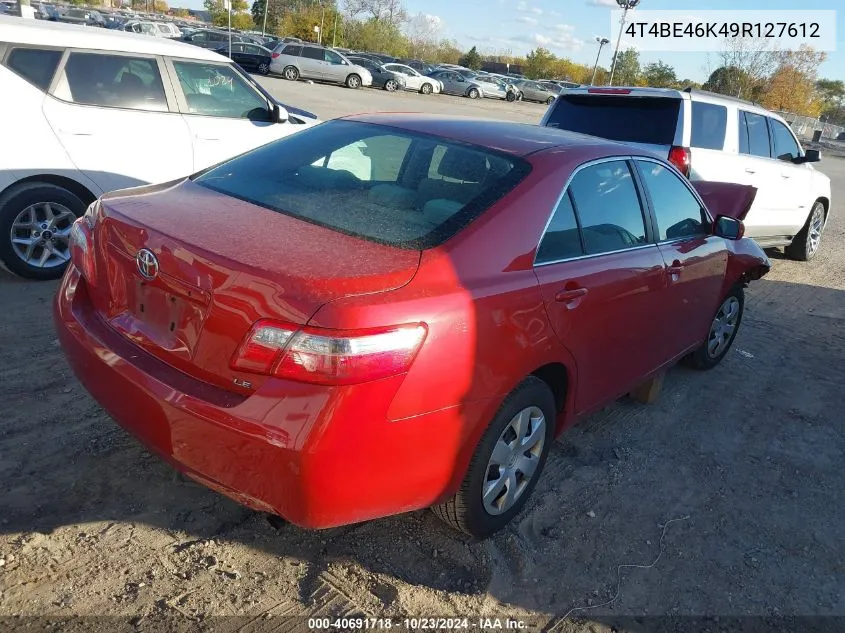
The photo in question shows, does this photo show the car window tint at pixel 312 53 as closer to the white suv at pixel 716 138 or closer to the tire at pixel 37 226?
the white suv at pixel 716 138

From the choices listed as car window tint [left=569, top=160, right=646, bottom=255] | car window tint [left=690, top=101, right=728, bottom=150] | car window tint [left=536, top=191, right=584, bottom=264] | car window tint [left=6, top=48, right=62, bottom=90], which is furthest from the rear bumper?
car window tint [left=690, top=101, right=728, bottom=150]

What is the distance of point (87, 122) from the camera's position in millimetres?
5457

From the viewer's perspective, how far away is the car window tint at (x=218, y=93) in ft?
20.2

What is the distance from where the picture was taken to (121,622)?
91.7 inches

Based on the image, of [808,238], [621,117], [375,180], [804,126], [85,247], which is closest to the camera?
[85,247]

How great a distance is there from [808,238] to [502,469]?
323 inches

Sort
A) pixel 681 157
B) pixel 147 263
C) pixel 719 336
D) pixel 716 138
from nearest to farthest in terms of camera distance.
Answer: pixel 147 263
pixel 719 336
pixel 681 157
pixel 716 138

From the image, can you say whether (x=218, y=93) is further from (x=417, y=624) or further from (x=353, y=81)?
(x=353, y=81)

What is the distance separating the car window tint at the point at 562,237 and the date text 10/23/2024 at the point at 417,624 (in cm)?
138

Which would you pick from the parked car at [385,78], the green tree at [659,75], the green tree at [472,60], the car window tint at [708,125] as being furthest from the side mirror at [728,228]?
the green tree at [472,60]

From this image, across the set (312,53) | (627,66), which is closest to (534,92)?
(312,53)

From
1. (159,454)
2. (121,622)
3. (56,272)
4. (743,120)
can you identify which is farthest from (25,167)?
(743,120)

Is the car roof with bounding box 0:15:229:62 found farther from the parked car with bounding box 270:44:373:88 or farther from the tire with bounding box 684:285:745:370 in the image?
the parked car with bounding box 270:44:373:88

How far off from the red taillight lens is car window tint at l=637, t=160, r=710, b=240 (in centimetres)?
271
